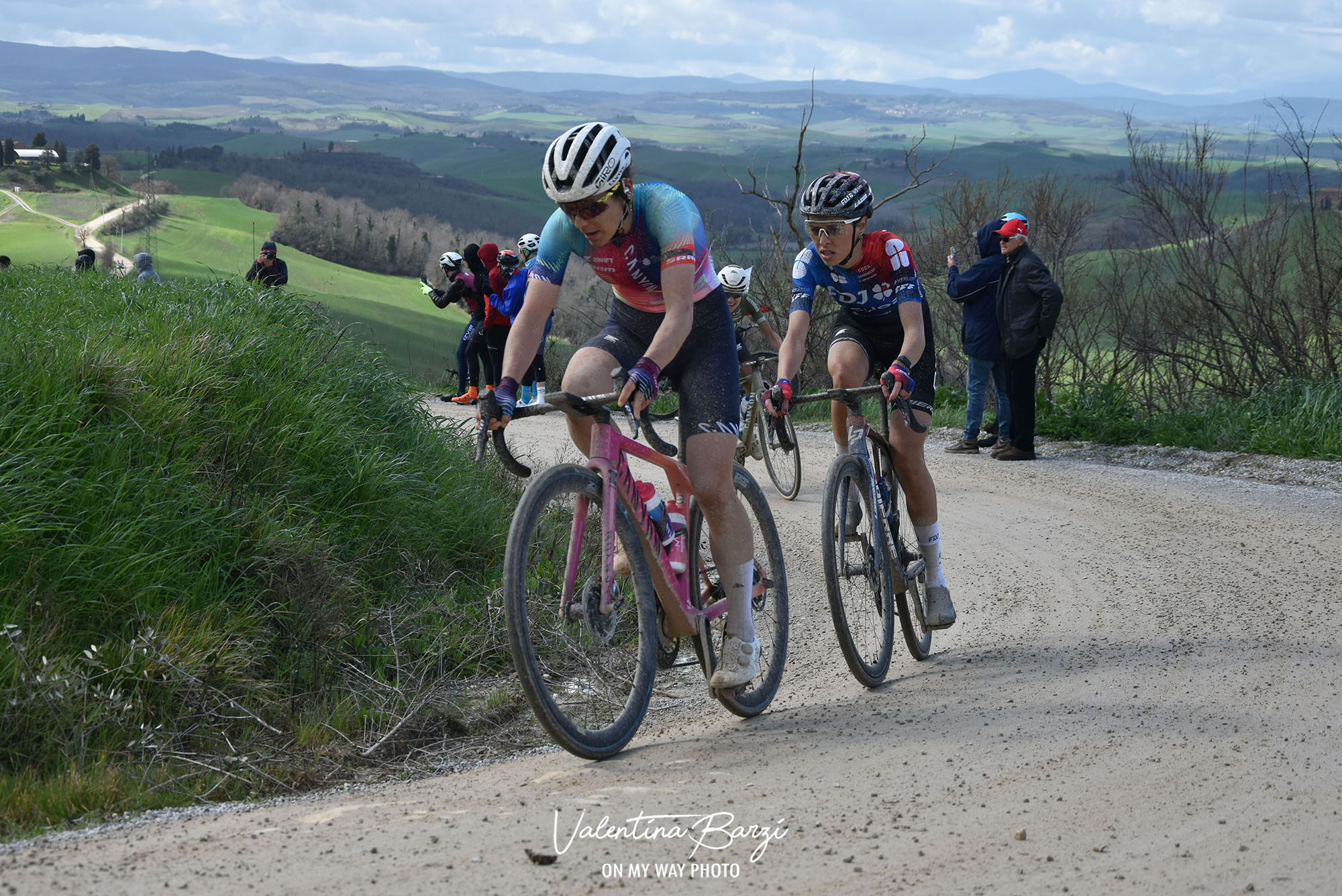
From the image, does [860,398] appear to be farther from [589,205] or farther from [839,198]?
[589,205]

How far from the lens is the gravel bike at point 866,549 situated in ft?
16.5

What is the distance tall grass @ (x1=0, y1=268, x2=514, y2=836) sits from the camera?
423 centimetres

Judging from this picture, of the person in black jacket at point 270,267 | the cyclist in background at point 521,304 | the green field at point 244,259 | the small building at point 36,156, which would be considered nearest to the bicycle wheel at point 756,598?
the cyclist in background at point 521,304

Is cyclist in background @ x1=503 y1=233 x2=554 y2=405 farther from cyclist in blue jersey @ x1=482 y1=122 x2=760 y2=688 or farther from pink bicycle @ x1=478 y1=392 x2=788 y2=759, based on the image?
cyclist in blue jersey @ x1=482 y1=122 x2=760 y2=688

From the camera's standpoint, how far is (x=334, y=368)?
328 inches

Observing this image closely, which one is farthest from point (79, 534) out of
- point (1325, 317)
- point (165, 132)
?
point (165, 132)

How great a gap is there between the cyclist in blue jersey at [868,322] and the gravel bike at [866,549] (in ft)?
0.26

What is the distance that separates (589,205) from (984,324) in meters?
8.82

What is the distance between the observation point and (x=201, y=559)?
5.40 metres

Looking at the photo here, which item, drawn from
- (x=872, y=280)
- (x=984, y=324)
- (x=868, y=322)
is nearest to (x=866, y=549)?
(x=868, y=322)

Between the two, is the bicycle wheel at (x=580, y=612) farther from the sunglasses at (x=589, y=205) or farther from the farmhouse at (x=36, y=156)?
the farmhouse at (x=36, y=156)

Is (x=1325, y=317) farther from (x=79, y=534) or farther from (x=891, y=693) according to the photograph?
(x=79, y=534)

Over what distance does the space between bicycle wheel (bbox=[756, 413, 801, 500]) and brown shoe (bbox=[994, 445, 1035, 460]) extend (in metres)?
2.57

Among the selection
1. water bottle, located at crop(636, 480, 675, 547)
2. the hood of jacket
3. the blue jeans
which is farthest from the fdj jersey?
the hood of jacket
